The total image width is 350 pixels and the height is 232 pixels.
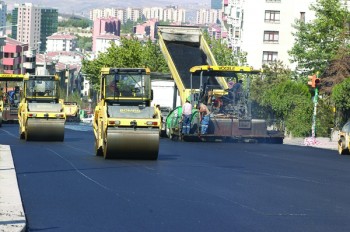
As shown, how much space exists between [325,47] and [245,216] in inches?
2311

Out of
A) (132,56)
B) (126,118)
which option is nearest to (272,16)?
(132,56)

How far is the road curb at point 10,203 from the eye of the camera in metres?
14.6

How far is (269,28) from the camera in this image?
113 m

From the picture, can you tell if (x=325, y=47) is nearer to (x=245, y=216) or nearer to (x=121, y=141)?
(x=121, y=141)

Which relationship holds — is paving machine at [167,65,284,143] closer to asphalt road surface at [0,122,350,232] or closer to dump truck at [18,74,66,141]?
dump truck at [18,74,66,141]

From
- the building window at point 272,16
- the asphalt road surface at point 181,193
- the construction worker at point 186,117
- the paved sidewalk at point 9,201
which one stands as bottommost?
the asphalt road surface at point 181,193

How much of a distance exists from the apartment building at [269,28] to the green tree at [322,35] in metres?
34.5

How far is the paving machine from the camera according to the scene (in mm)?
41562

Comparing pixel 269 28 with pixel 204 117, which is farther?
pixel 269 28

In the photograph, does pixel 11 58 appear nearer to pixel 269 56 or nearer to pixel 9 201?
pixel 269 56

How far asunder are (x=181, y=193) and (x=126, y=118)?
807 centimetres

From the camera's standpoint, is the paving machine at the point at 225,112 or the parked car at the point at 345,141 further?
the paving machine at the point at 225,112

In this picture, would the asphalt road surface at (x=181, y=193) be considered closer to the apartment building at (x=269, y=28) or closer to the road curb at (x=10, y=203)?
the road curb at (x=10, y=203)

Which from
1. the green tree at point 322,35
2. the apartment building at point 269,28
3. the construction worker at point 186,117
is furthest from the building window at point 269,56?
the construction worker at point 186,117
